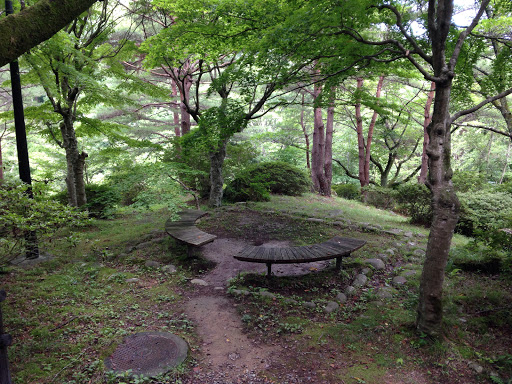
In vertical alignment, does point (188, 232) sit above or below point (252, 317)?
above

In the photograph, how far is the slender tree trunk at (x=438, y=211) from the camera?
9.48 feet

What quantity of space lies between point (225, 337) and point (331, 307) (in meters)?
1.44

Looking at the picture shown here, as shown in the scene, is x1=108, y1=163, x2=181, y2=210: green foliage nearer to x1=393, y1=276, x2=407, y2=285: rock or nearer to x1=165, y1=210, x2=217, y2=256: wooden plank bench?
x1=165, y1=210, x2=217, y2=256: wooden plank bench

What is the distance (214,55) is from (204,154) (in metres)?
3.44

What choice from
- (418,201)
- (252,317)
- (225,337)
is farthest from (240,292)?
(418,201)

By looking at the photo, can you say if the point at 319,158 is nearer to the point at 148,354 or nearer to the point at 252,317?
the point at 252,317

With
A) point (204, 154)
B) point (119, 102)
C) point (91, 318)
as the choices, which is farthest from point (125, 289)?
point (204, 154)

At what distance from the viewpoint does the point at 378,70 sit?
5.89 meters

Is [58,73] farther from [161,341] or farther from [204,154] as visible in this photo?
[161,341]

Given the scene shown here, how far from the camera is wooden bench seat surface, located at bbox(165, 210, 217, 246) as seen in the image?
17.0 ft

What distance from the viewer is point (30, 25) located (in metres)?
2.00

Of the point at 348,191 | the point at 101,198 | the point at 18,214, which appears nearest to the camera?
the point at 18,214

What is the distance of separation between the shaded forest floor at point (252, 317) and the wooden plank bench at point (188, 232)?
0.43 meters

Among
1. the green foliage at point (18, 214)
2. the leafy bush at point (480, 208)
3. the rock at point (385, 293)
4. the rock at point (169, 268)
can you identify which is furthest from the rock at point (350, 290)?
the leafy bush at point (480, 208)
